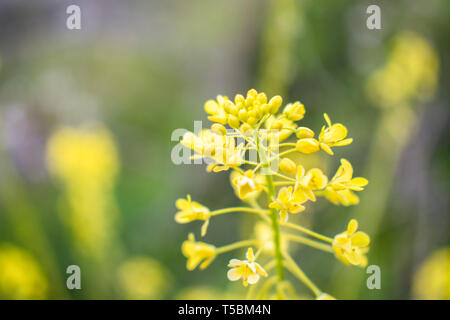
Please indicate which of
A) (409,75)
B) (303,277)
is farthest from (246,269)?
(409,75)

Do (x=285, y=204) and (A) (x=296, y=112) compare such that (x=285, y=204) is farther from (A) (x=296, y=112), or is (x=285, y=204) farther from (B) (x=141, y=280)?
(B) (x=141, y=280)

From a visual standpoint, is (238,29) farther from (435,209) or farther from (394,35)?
(435,209)

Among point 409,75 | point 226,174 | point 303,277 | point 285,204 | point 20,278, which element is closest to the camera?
point 285,204

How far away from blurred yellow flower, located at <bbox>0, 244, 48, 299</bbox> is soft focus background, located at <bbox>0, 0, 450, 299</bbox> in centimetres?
1

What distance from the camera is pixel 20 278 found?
2.54m

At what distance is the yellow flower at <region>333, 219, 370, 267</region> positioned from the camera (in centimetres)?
123

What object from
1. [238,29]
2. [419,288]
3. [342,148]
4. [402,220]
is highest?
[238,29]

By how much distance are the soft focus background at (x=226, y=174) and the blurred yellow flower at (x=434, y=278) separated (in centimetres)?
1

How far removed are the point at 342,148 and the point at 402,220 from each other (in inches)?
30.7

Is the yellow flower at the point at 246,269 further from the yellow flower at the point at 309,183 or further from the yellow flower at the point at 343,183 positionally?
the yellow flower at the point at 343,183

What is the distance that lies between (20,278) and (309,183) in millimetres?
2257

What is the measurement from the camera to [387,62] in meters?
3.10

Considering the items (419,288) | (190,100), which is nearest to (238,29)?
(190,100)

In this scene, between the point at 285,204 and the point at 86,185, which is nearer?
the point at 285,204
